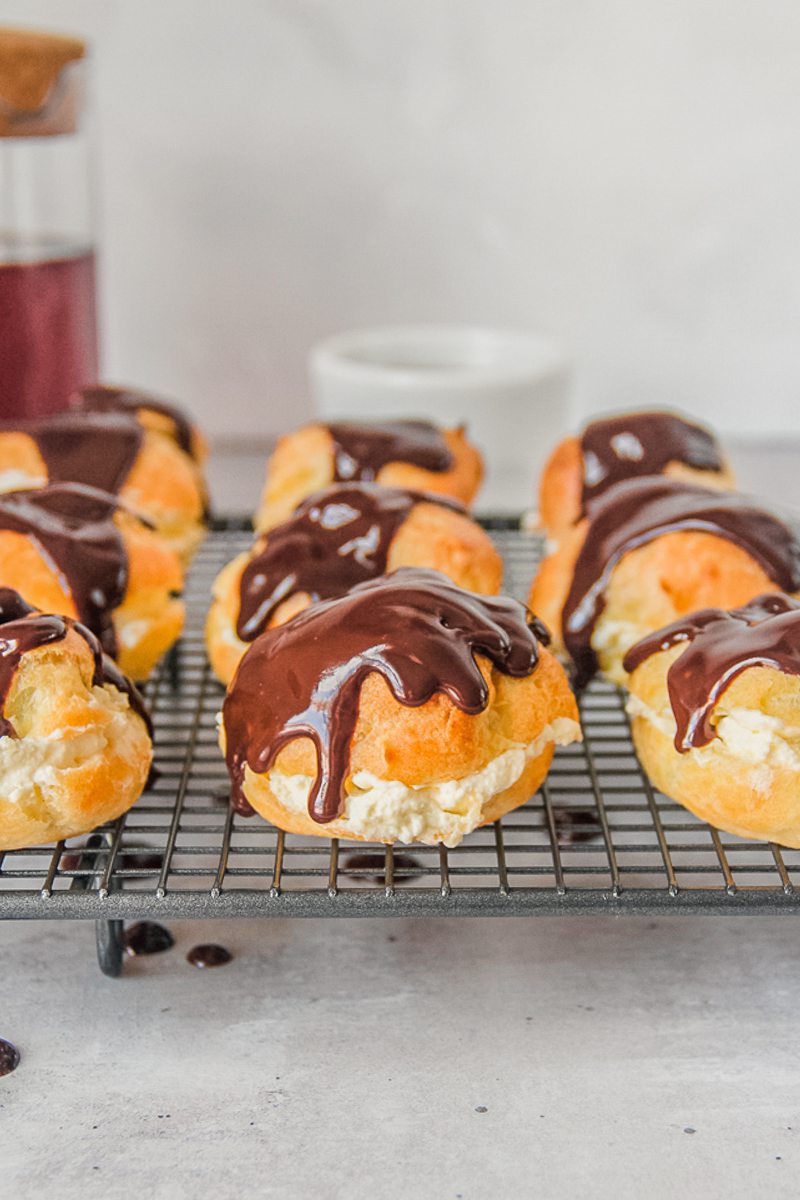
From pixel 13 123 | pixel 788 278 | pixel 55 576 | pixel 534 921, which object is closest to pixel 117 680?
pixel 55 576

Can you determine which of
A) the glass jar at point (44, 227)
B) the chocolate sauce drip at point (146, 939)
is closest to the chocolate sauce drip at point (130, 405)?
the glass jar at point (44, 227)

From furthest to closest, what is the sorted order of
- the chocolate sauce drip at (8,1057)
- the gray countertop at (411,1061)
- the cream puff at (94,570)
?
1. the cream puff at (94,570)
2. the chocolate sauce drip at (8,1057)
3. the gray countertop at (411,1061)

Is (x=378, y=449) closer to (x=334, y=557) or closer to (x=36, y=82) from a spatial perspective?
(x=334, y=557)

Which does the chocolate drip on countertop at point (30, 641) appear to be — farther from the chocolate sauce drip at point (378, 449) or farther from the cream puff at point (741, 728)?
the chocolate sauce drip at point (378, 449)

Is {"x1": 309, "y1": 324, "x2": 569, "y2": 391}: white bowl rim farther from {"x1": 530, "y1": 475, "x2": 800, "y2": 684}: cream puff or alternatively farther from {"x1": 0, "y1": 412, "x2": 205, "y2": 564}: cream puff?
{"x1": 530, "y1": 475, "x2": 800, "y2": 684}: cream puff

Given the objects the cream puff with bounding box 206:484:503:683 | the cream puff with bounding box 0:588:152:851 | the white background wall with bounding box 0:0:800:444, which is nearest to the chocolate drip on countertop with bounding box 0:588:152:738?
the cream puff with bounding box 0:588:152:851

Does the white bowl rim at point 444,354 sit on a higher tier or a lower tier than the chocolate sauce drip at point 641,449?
lower

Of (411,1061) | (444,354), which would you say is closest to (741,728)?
(411,1061)
